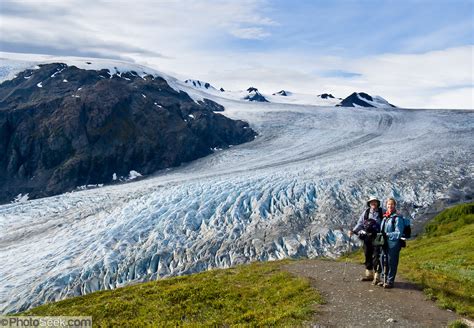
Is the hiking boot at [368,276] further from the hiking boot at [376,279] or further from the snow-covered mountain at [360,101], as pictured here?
the snow-covered mountain at [360,101]

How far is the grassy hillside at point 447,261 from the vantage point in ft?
39.5

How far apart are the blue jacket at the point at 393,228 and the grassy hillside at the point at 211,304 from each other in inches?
105

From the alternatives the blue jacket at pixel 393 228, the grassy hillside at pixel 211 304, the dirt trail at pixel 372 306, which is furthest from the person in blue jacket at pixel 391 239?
the grassy hillside at pixel 211 304

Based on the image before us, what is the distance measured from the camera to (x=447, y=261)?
19062mm

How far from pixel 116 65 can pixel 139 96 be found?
38.5 metres

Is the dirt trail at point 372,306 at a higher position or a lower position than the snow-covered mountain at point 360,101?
lower

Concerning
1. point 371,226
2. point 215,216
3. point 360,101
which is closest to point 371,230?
point 371,226

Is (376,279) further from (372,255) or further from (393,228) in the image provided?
(393,228)

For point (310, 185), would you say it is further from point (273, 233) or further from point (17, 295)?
point (17, 295)

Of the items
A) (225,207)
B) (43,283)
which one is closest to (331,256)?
(225,207)

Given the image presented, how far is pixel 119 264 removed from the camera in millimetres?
27453

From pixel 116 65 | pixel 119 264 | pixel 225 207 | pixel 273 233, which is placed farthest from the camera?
pixel 116 65

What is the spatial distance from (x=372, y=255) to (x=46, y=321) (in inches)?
400

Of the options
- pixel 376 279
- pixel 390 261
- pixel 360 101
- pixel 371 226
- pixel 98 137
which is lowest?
pixel 98 137
